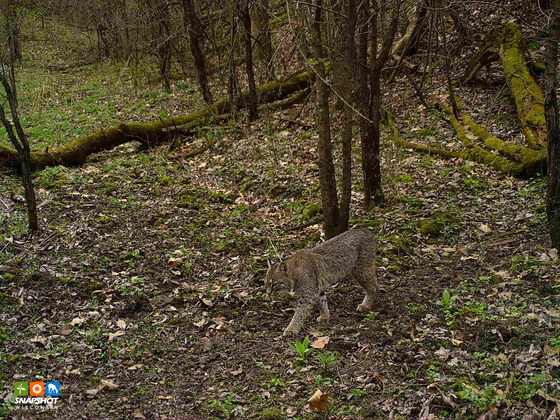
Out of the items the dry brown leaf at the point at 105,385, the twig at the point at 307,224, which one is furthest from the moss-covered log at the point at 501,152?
the dry brown leaf at the point at 105,385

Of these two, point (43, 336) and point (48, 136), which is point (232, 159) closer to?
point (48, 136)

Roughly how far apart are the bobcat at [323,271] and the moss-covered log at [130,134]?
523 cm

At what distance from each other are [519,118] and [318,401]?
29.8ft

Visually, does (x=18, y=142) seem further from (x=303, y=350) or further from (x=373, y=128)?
(x=373, y=128)

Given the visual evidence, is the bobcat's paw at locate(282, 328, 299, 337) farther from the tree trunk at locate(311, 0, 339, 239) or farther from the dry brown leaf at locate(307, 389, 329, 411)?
the tree trunk at locate(311, 0, 339, 239)

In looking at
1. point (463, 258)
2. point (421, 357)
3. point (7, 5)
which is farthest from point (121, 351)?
point (7, 5)

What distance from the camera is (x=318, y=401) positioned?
5.18 m

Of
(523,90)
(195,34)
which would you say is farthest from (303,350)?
(195,34)

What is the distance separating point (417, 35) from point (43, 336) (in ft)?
43.4

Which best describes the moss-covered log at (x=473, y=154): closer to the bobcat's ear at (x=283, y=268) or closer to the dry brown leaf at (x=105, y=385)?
the bobcat's ear at (x=283, y=268)

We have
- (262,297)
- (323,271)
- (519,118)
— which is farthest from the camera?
(519,118)

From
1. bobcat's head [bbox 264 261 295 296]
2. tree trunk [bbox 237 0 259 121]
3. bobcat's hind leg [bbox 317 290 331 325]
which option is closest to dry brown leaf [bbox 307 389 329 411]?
bobcat's hind leg [bbox 317 290 331 325]

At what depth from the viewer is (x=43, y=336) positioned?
641 centimetres

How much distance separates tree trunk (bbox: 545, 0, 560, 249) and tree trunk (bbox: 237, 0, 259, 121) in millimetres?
7133
